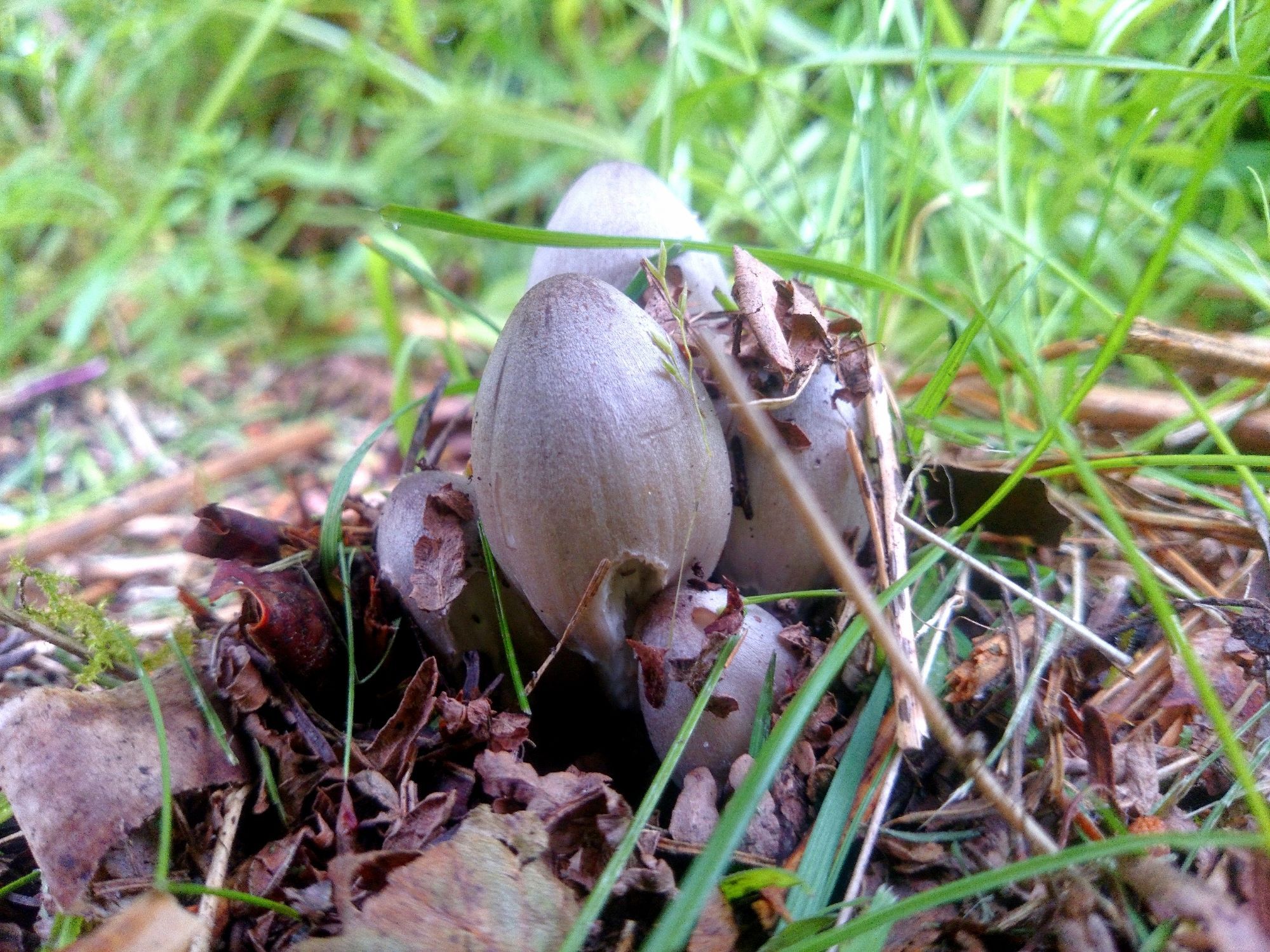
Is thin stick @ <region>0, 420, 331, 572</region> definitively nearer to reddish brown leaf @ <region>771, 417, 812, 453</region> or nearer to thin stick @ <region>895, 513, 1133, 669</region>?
reddish brown leaf @ <region>771, 417, 812, 453</region>

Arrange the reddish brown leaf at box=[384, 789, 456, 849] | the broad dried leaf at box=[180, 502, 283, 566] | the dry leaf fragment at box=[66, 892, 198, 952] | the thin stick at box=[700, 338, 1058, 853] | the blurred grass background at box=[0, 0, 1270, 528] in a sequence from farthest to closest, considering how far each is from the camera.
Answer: the blurred grass background at box=[0, 0, 1270, 528] → the broad dried leaf at box=[180, 502, 283, 566] → the reddish brown leaf at box=[384, 789, 456, 849] → the dry leaf fragment at box=[66, 892, 198, 952] → the thin stick at box=[700, 338, 1058, 853]

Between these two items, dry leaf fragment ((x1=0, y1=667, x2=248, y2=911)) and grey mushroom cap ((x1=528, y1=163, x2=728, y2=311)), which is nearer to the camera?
dry leaf fragment ((x1=0, y1=667, x2=248, y2=911))

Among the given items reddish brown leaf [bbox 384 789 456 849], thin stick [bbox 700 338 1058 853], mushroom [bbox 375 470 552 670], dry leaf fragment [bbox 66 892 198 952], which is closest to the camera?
thin stick [bbox 700 338 1058 853]

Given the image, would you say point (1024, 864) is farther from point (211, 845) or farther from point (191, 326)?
point (191, 326)

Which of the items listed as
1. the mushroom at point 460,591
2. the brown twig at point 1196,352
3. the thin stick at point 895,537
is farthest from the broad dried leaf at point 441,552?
the brown twig at point 1196,352

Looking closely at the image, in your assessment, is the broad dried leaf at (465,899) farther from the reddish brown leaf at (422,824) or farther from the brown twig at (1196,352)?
the brown twig at (1196,352)

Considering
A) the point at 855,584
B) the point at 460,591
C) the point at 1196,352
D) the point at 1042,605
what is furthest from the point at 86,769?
the point at 1196,352

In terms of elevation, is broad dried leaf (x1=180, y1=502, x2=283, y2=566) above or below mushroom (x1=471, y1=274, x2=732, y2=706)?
below

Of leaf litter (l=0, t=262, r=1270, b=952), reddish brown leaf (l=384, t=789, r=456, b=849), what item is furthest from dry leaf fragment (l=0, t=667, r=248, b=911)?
reddish brown leaf (l=384, t=789, r=456, b=849)
